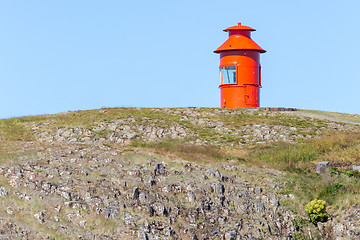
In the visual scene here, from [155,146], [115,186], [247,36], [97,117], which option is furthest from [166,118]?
[115,186]

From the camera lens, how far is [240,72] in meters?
49.4

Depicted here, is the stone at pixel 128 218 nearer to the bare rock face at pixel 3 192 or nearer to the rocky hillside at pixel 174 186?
the rocky hillside at pixel 174 186

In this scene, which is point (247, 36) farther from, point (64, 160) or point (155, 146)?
point (64, 160)

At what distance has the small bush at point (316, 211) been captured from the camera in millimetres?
26641

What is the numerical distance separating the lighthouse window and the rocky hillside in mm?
11416

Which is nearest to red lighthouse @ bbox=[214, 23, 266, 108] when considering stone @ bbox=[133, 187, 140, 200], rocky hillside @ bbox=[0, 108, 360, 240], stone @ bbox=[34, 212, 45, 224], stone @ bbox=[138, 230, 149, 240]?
rocky hillside @ bbox=[0, 108, 360, 240]

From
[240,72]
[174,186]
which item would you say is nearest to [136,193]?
[174,186]

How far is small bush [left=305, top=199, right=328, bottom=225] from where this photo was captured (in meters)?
26.6

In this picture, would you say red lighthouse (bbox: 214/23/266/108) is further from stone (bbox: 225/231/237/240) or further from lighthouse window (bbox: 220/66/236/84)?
stone (bbox: 225/231/237/240)

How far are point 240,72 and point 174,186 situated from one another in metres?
24.4

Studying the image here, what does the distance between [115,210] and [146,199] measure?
182 centimetres

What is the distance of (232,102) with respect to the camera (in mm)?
49531

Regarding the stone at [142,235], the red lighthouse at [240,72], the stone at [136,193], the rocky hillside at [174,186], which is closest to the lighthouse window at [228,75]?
the red lighthouse at [240,72]

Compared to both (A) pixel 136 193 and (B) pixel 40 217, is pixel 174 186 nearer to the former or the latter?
(A) pixel 136 193
